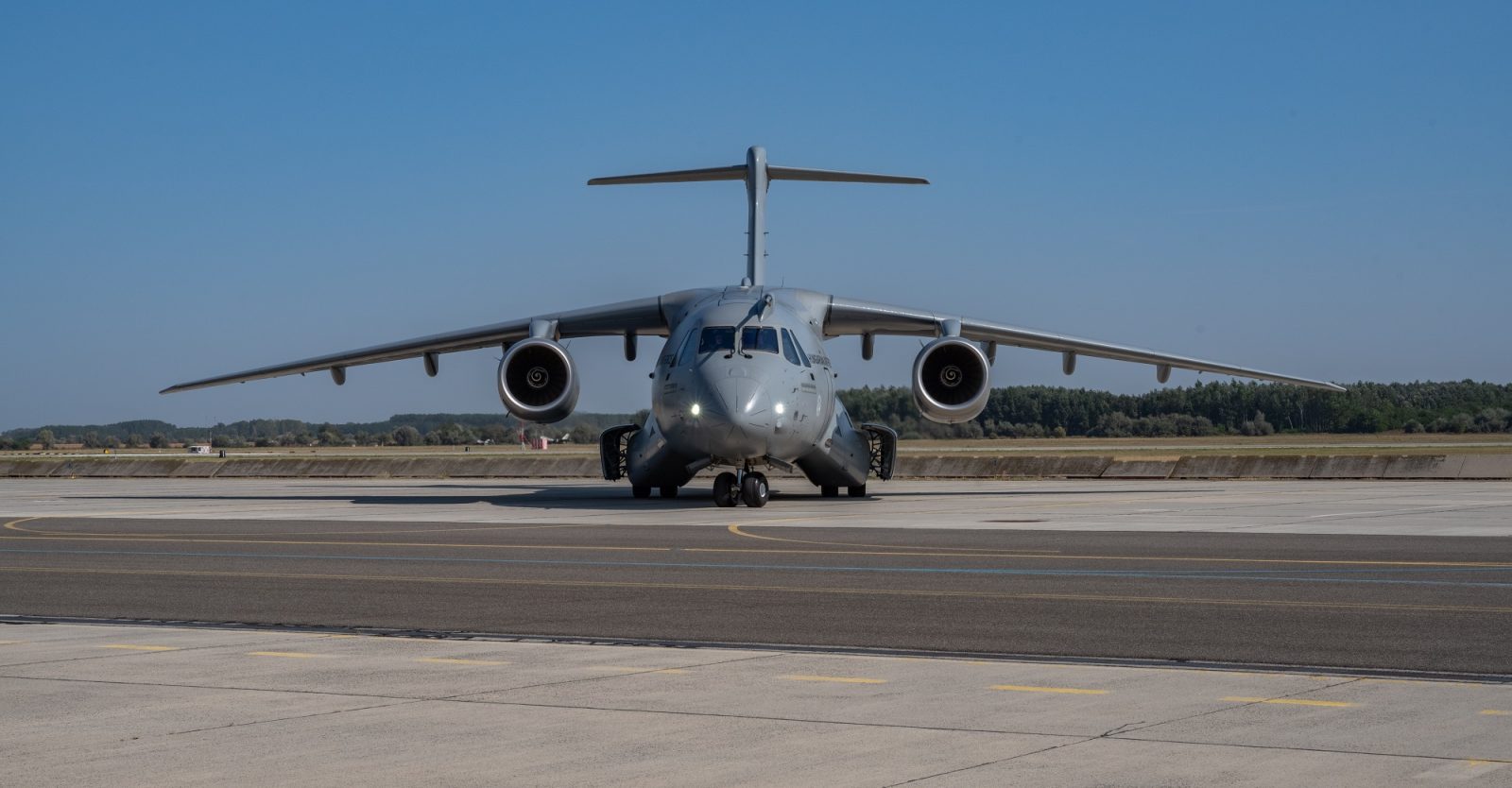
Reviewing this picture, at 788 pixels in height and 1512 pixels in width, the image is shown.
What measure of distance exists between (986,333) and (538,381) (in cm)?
793

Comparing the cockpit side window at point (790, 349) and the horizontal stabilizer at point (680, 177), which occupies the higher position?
the horizontal stabilizer at point (680, 177)

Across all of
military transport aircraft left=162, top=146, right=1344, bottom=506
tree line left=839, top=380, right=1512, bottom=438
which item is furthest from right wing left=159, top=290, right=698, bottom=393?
tree line left=839, top=380, right=1512, bottom=438

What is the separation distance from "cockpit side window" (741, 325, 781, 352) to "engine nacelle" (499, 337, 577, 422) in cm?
406

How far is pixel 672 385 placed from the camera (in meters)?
25.1

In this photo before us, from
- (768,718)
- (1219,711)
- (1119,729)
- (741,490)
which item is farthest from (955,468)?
(1119,729)

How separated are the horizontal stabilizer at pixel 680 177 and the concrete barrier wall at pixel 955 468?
13494 mm

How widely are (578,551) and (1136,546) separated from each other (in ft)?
18.4

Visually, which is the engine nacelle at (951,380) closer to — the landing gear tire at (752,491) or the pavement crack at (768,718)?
the landing gear tire at (752,491)

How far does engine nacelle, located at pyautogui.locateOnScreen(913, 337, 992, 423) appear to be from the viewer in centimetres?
2747

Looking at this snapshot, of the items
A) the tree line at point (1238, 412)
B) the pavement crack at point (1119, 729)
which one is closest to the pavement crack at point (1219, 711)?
the pavement crack at point (1119, 729)

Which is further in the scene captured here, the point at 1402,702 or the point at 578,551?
the point at 578,551

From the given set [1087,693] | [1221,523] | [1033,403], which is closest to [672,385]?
[1221,523]

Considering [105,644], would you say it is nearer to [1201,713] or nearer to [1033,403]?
[1201,713]

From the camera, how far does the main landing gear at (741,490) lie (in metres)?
25.5
